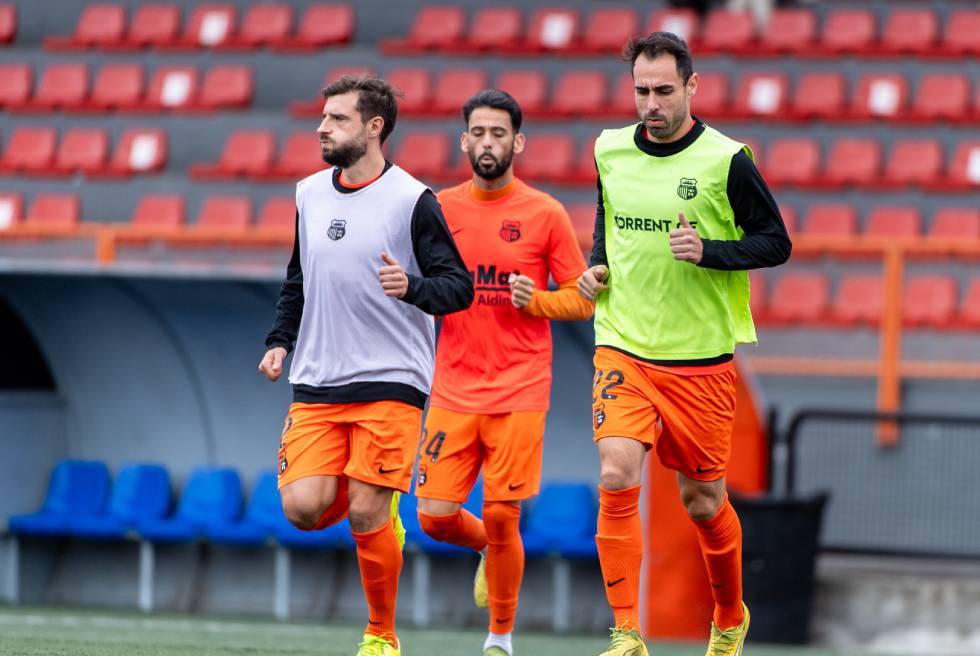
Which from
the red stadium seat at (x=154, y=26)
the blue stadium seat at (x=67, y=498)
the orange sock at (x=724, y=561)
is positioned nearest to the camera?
the orange sock at (x=724, y=561)

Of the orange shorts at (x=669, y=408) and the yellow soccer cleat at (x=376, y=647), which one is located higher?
the orange shorts at (x=669, y=408)

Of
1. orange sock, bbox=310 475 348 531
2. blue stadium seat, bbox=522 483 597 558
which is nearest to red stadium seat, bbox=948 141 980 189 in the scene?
blue stadium seat, bbox=522 483 597 558

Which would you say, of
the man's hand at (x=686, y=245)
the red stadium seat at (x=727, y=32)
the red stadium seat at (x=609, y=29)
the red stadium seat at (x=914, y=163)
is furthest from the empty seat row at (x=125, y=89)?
the man's hand at (x=686, y=245)

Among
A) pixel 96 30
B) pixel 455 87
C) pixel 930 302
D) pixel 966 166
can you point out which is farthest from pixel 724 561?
pixel 96 30

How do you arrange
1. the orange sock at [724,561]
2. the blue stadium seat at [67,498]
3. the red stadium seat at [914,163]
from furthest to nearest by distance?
the red stadium seat at [914,163], the blue stadium seat at [67,498], the orange sock at [724,561]

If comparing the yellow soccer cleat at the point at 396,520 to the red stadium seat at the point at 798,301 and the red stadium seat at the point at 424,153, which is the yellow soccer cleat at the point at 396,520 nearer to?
the red stadium seat at the point at 798,301

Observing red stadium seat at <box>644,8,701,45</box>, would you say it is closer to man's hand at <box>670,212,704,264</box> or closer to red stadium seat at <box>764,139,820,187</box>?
red stadium seat at <box>764,139,820,187</box>

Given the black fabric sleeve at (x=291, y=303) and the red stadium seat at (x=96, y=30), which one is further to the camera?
the red stadium seat at (x=96, y=30)

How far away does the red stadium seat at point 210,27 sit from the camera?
712 inches

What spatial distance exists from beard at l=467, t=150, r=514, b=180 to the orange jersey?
11 cm

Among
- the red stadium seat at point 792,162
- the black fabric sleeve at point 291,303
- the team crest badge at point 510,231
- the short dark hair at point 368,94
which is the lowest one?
the black fabric sleeve at point 291,303

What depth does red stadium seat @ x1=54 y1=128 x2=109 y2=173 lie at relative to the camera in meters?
16.9

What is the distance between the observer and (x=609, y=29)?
1714cm

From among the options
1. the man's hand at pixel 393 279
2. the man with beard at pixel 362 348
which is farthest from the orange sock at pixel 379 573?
the man's hand at pixel 393 279
